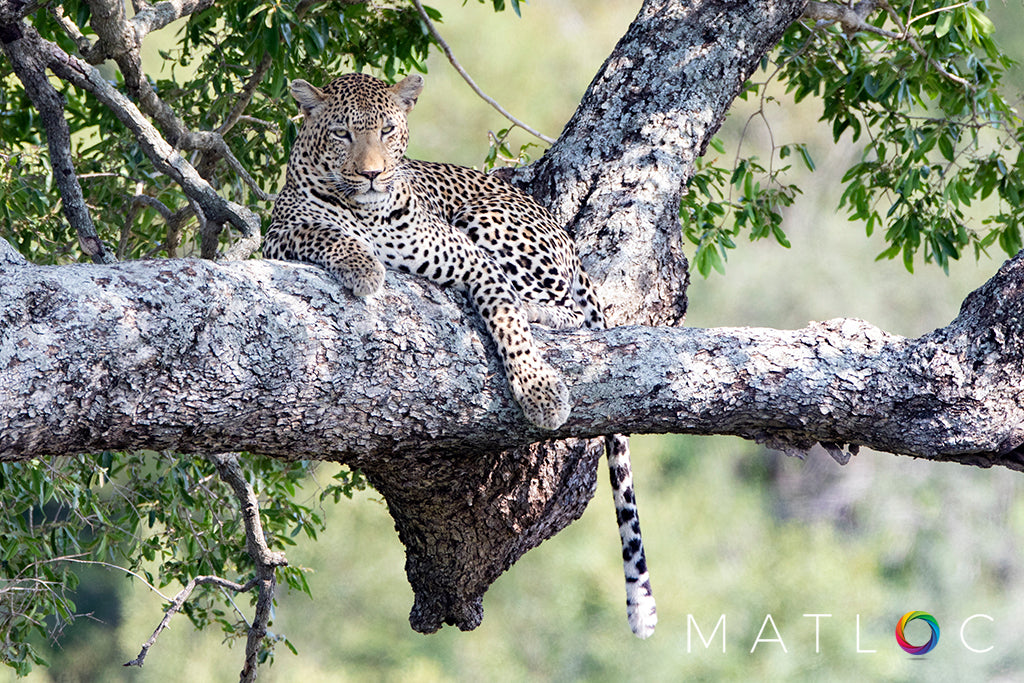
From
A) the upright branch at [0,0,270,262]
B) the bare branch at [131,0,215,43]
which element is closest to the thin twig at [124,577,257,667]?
the upright branch at [0,0,270,262]

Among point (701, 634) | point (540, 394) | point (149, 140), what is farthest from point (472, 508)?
point (701, 634)

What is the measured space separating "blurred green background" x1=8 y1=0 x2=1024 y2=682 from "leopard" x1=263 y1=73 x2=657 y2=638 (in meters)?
11.5

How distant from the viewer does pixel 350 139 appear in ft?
12.5

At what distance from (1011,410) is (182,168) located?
2788 millimetres

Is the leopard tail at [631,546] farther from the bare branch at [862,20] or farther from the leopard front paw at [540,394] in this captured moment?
the bare branch at [862,20]

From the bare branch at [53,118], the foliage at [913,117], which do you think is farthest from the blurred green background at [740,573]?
the bare branch at [53,118]

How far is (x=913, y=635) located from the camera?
1538cm

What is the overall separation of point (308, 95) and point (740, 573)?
1378cm

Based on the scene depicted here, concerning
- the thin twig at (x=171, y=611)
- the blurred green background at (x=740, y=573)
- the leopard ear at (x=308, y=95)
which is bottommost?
the thin twig at (x=171, y=611)

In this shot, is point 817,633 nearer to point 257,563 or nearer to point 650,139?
point 257,563

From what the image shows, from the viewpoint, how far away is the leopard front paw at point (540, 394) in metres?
3.04

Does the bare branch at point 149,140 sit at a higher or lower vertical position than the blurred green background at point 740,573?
lower

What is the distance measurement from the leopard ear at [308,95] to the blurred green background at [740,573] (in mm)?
11644

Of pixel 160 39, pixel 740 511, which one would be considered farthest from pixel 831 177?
pixel 160 39
